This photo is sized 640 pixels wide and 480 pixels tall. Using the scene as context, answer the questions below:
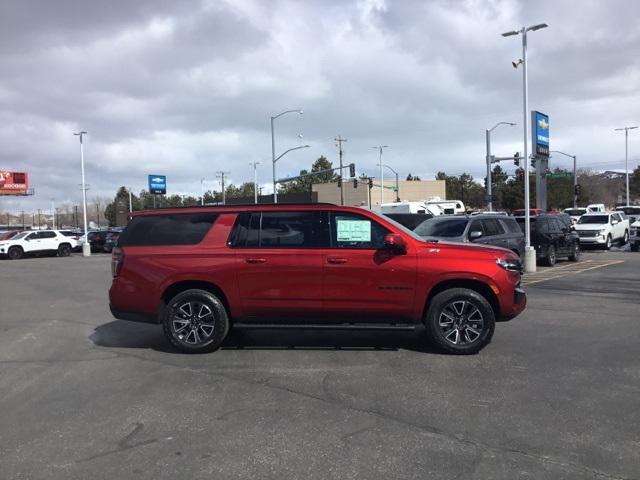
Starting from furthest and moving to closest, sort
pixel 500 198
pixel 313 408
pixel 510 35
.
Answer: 1. pixel 500 198
2. pixel 510 35
3. pixel 313 408

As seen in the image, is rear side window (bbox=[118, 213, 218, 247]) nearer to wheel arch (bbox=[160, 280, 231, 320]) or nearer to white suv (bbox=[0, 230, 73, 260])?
wheel arch (bbox=[160, 280, 231, 320])

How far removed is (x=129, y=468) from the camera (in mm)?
4023

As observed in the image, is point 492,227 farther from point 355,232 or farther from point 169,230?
point 169,230

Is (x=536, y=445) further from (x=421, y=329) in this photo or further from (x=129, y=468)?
(x=421, y=329)

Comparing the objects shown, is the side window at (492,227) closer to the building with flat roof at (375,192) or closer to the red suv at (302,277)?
the red suv at (302,277)

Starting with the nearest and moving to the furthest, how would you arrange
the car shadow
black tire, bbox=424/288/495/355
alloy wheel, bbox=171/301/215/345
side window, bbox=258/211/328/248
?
black tire, bbox=424/288/495/355, side window, bbox=258/211/328/248, alloy wheel, bbox=171/301/215/345, the car shadow

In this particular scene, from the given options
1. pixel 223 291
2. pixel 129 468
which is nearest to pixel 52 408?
pixel 129 468

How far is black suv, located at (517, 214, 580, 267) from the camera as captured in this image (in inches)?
762

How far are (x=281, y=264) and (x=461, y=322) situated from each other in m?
2.38

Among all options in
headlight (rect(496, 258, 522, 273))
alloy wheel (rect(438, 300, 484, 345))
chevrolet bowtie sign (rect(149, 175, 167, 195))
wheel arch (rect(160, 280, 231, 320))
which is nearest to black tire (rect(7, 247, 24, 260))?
wheel arch (rect(160, 280, 231, 320))

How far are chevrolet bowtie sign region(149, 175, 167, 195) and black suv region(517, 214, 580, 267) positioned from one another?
60226 mm

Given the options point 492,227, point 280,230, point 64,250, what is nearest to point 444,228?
point 492,227

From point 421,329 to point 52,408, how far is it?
5173 mm

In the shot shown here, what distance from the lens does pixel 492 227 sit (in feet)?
51.6
